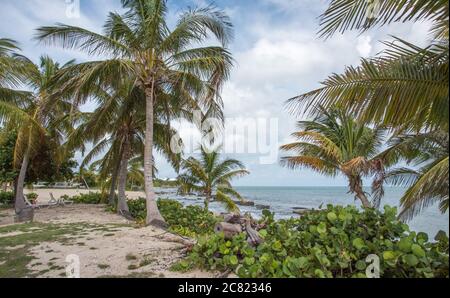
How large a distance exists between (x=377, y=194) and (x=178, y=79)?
23.1 feet

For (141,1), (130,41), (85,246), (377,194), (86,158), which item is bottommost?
(85,246)

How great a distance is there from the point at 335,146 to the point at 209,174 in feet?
27.0

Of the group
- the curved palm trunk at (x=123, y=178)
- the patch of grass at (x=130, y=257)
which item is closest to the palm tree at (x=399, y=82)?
the patch of grass at (x=130, y=257)

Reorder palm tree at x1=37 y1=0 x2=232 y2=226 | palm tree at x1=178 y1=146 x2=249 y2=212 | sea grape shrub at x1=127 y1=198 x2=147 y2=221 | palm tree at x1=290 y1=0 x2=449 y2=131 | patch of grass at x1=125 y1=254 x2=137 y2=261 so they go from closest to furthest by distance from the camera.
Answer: palm tree at x1=290 y1=0 x2=449 y2=131, patch of grass at x1=125 y1=254 x2=137 y2=261, palm tree at x1=37 y1=0 x2=232 y2=226, sea grape shrub at x1=127 y1=198 x2=147 y2=221, palm tree at x1=178 y1=146 x2=249 y2=212

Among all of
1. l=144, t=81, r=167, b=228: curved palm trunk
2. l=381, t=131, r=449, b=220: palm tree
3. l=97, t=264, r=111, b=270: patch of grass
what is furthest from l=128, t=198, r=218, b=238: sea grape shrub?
l=381, t=131, r=449, b=220: palm tree

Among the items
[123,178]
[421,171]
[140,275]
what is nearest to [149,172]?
[123,178]

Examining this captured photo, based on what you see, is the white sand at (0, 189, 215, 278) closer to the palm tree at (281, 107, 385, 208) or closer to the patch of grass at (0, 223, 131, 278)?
the patch of grass at (0, 223, 131, 278)

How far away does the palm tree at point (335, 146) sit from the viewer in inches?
347

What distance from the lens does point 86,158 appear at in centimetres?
1644

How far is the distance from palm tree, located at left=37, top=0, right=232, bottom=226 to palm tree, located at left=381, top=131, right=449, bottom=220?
5.53m

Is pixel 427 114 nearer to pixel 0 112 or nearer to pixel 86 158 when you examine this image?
pixel 0 112

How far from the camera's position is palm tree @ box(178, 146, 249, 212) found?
15562 mm

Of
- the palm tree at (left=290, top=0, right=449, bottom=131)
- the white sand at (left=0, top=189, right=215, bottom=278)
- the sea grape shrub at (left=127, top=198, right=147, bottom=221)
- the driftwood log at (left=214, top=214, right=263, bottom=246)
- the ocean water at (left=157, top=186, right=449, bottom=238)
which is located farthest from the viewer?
the ocean water at (left=157, top=186, right=449, bottom=238)
